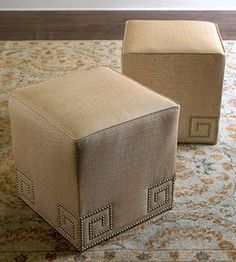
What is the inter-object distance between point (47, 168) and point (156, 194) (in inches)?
16.4

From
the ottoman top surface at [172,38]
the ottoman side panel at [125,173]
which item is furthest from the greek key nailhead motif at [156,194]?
the ottoman top surface at [172,38]

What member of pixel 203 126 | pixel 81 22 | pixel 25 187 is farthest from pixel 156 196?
pixel 81 22

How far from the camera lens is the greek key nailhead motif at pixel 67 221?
2061 millimetres

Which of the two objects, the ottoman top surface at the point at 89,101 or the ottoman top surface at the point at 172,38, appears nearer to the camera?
the ottoman top surface at the point at 89,101

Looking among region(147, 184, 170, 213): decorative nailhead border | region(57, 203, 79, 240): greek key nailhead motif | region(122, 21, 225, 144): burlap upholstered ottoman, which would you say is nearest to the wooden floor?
region(122, 21, 225, 144): burlap upholstered ottoman

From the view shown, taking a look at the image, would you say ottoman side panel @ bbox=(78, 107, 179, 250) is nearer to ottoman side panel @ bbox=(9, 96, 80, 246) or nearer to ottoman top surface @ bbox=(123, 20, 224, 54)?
ottoman side panel @ bbox=(9, 96, 80, 246)

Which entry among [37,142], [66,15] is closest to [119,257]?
[37,142]

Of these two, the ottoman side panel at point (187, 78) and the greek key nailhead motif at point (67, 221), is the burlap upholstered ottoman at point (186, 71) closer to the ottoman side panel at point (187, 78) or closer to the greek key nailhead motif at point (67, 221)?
the ottoman side panel at point (187, 78)

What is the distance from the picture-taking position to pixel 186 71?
2.61 meters

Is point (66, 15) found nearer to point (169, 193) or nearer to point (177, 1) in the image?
point (177, 1)

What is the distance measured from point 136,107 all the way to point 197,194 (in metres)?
0.54

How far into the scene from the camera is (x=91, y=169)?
6.47 ft

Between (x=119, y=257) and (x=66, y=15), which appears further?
(x=66, y=15)

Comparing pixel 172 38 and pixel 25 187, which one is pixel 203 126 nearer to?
pixel 172 38
